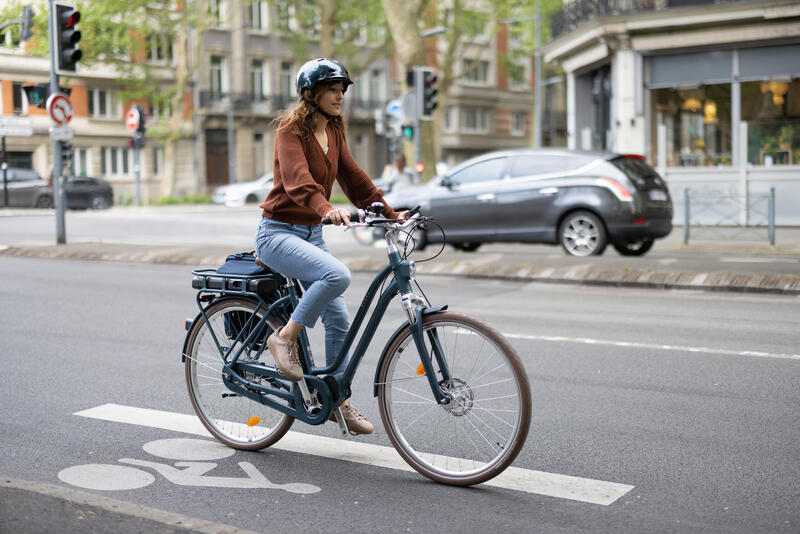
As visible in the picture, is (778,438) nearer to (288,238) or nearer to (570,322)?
(288,238)

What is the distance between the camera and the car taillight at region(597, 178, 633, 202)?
15.0 metres

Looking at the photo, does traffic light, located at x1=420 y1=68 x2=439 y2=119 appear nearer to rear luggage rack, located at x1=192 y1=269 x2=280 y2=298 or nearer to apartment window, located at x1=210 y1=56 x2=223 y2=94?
rear luggage rack, located at x1=192 y1=269 x2=280 y2=298

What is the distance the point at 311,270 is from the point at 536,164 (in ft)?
38.1

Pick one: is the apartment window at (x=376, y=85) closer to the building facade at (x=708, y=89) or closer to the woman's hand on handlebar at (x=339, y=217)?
the building facade at (x=708, y=89)

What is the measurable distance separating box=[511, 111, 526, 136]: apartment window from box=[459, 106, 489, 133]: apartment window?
9.80 feet

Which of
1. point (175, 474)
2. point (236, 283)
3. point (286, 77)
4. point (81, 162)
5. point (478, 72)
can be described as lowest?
point (175, 474)

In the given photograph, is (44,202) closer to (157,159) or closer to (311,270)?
(157,159)

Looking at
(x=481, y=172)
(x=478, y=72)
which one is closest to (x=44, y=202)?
(x=481, y=172)

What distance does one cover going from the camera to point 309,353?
4.80 metres

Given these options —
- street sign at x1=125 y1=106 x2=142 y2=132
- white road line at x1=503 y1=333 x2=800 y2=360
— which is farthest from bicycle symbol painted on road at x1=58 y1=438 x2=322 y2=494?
street sign at x1=125 y1=106 x2=142 y2=132

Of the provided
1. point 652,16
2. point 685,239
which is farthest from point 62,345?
point 652,16

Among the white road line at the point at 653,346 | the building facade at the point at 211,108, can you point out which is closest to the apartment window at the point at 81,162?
the building facade at the point at 211,108

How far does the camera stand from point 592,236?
50.0 feet

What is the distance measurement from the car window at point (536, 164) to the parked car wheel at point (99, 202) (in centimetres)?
2683
